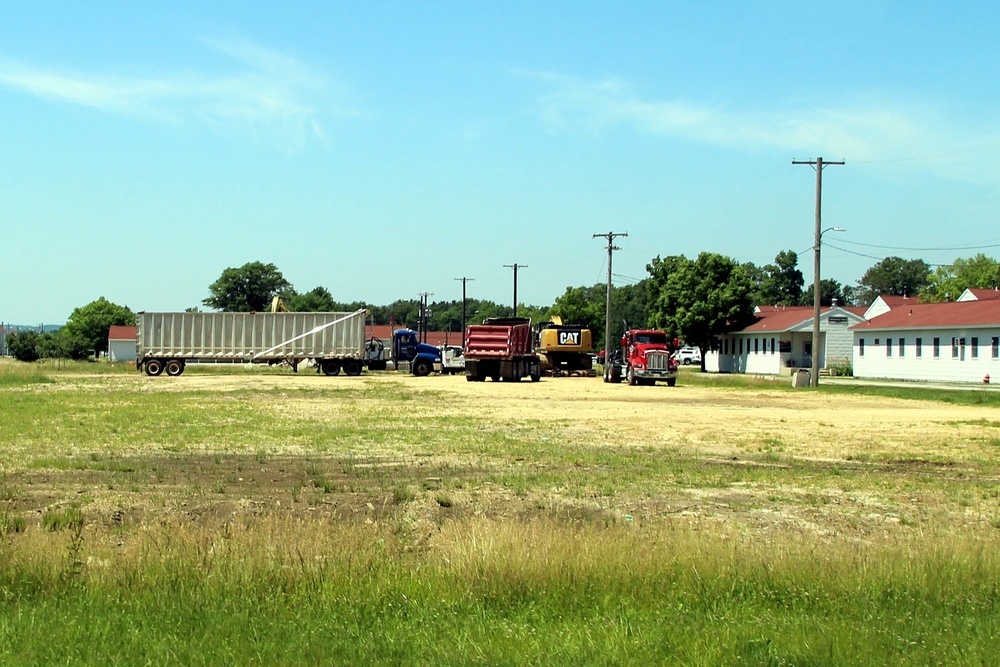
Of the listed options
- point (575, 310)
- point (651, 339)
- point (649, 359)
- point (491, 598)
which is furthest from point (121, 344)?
point (491, 598)

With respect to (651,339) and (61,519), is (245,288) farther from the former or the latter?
(61,519)

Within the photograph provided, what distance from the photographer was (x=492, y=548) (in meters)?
9.37

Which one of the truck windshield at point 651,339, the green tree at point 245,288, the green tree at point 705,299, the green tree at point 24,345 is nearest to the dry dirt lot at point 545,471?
the truck windshield at point 651,339

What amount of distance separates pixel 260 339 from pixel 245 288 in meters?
97.6

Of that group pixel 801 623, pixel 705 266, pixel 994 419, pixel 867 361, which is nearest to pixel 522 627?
pixel 801 623

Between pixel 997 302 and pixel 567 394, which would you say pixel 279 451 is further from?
pixel 997 302

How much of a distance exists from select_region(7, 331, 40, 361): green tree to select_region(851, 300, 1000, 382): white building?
2762 inches

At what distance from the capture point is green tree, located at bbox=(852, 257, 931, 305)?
181250mm

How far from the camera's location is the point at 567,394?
43.1 m

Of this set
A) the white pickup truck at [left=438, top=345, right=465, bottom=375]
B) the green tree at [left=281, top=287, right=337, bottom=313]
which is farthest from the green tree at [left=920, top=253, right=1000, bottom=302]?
the green tree at [left=281, top=287, right=337, bottom=313]

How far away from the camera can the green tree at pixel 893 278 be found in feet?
595

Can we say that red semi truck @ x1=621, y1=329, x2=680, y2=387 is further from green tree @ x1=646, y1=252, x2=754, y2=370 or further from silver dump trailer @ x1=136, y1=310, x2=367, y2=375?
green tree @ x1=646, y1=252, x2=754, y2=370

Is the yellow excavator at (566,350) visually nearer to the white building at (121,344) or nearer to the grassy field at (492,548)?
the grassy field at (492,548)

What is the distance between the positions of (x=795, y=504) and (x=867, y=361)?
57.2 meters
